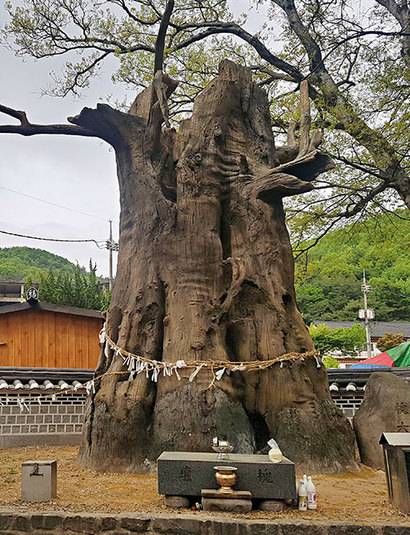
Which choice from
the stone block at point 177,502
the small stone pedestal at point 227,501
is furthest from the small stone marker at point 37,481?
the small stone pedestal at point 227,501

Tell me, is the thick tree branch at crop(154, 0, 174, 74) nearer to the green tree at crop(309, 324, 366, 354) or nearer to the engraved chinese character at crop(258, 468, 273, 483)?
the engraved chinese character at crop(258, 468, 273, 483)

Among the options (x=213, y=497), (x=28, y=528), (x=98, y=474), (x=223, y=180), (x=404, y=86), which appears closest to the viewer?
(x=28, y=528)

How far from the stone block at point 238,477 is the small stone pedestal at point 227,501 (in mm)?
110

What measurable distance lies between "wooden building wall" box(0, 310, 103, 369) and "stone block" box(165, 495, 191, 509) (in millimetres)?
8901

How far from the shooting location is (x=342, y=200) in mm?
13578

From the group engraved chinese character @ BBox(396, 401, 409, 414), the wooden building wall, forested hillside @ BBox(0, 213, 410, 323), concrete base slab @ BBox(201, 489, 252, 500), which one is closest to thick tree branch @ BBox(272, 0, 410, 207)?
engraved chinese character @ BBox(396, 401, 409, 414)

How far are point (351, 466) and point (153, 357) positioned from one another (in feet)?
10.0

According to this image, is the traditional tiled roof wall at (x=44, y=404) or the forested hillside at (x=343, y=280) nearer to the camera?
the traditional tiled roof wall at (x=44, y=404)

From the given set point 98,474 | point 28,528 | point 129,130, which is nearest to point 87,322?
point 129,130

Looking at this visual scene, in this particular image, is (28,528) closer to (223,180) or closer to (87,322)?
(223,180)

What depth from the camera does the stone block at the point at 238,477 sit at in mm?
4750

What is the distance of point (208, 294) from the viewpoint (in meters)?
7.38

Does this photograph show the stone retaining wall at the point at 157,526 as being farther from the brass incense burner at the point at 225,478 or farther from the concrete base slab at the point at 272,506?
the concrete base slab at the point at 272,506

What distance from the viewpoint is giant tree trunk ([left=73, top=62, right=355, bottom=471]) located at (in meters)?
6.62
